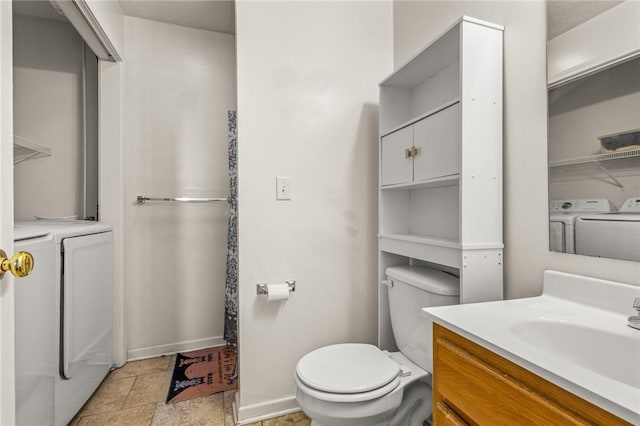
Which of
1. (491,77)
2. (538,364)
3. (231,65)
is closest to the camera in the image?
(538,364)

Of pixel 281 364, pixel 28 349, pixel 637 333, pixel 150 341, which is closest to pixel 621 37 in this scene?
pixel 637 333

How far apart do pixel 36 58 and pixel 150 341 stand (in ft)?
6.75

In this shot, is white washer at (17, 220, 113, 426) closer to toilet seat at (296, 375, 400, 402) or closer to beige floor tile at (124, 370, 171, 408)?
beige floor tile at (124, 370, 171, 408)

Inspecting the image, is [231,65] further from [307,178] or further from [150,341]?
[150,341]

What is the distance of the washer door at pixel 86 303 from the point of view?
1.41 meters

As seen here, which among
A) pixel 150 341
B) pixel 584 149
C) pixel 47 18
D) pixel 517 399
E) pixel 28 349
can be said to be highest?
pixel 47 18

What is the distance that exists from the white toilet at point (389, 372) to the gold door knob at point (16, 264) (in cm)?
89

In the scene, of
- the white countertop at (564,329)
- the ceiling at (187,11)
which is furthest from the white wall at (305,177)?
the white countertop at (564,329)

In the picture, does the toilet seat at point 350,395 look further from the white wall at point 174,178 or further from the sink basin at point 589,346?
the white wall at point 174,178

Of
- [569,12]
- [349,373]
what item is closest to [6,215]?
[349,373]

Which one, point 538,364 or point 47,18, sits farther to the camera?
point 47,18

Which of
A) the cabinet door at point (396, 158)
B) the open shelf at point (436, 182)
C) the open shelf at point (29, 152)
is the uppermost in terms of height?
the open shelf at point (29, 152)

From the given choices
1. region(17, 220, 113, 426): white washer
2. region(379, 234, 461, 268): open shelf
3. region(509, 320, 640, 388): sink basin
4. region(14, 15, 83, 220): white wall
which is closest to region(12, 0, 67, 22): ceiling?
region(14, 15, 83, 220): white wall

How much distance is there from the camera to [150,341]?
2.24 m
